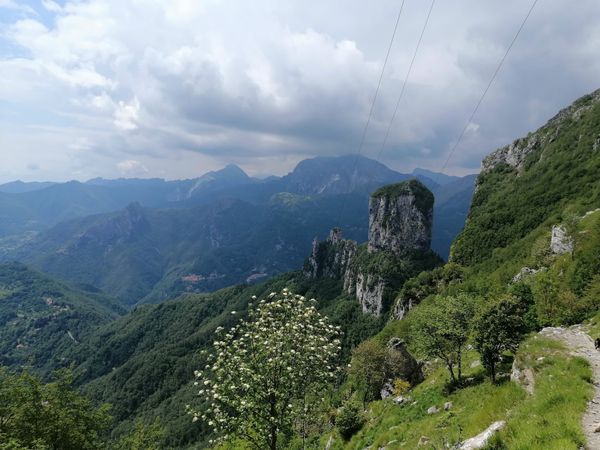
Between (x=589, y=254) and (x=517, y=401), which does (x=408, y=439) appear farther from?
Result: (x=589, y=254)

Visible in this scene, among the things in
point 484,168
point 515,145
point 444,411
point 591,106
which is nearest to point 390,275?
point 484,168

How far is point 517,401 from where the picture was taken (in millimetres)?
16094

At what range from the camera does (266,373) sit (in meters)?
16.3

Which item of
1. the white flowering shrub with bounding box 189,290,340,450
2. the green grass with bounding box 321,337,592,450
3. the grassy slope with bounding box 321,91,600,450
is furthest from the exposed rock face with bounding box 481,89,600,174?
the white flowering shrub with bounding box 189,290,340,450

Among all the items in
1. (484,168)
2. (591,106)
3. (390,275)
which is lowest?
(390,275)

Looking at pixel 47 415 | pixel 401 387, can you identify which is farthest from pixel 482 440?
pixel 47 415

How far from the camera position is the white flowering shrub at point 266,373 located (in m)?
16.0

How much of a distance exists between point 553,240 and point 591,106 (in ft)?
280

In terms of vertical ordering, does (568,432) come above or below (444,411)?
above

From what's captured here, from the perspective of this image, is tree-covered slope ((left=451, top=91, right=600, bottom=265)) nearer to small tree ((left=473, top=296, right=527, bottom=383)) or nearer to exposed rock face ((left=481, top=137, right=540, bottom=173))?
exposed rock face ((left=481, top=137, right=540, bottom=173))

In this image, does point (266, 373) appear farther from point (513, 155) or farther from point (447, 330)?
point (513, 155)

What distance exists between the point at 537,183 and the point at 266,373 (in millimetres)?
108603

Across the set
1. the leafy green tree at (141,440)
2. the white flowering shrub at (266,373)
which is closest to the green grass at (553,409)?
the white flowering shrub at (266,373)

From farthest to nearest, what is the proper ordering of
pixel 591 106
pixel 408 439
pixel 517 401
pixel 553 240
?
pixel 591 106 < pixel 553 240 < pixel 408 439 < pixel 517 401
